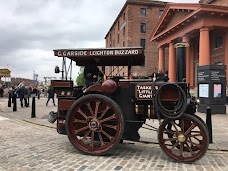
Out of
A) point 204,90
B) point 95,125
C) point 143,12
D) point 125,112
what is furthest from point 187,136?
point 143,12

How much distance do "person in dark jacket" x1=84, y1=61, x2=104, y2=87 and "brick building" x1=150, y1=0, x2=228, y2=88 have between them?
19399 mm

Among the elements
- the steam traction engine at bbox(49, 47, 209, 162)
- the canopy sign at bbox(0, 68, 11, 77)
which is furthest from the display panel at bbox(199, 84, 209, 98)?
the canopy sign at bbox(0, 68, 11, 77)

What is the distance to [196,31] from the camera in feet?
88.7

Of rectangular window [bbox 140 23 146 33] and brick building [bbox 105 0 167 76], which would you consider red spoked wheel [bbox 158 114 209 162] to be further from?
rectangular window [bbox 140 23 146 33]

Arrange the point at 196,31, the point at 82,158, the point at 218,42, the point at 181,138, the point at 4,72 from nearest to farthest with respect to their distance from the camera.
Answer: the point at 181,138, the point at 82,158, the point at 196,31, the point at 218,42, the point at 4,72

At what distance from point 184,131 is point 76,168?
2089 millimetres

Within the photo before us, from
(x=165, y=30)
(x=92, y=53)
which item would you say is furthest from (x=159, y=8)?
(x=92, y=53)

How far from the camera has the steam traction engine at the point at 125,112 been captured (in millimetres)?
4816

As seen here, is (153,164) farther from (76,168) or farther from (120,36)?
(120,36)

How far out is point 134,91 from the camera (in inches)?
203

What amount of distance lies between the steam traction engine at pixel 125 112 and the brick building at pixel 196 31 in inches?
789

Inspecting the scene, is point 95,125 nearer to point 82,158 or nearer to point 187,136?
point 82,158

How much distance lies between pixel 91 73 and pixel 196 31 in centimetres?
2330

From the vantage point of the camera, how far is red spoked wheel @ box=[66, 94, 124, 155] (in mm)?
5117
